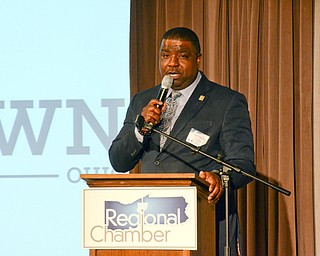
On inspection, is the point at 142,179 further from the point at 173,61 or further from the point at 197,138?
the point at 173,61

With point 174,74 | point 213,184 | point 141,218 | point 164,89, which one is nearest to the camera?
point 141,218

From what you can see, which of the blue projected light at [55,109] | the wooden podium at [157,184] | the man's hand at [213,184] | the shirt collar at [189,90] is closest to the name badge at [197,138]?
the shirt collar at [189,90]

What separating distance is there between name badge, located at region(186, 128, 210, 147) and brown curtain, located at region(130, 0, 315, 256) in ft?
5.24

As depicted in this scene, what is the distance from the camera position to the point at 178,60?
3.58 metres

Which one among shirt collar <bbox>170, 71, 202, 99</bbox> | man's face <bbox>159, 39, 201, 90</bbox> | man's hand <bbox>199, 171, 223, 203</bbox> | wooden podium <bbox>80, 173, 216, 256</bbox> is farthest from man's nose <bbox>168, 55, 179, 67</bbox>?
wooden podium <bbox>80, 173, 216, 256</bbox>

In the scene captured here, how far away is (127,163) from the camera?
11.5 ft

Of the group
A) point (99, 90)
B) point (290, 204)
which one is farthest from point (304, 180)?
point (99, 90)

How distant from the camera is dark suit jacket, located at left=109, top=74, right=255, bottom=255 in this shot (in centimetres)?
342

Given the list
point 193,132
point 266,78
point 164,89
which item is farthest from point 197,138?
point 266,78

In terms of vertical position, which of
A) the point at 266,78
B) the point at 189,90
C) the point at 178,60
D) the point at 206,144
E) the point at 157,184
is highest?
the point at 266,78

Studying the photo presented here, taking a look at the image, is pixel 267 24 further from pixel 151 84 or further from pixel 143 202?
pixel 143 202

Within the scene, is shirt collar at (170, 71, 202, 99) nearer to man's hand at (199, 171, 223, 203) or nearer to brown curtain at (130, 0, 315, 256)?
man's hand at (199, 171, 223, 203)

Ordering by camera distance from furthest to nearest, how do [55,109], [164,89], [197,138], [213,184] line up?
[55,109], [197,138], [164,89], [213,184]

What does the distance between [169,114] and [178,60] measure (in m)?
0.25
